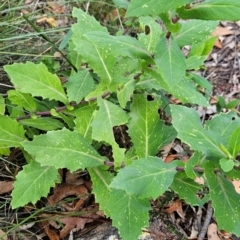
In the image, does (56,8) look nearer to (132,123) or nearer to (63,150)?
(132,123)

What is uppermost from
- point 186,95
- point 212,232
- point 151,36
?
point 151,36

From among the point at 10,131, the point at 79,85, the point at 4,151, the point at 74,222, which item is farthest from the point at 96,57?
the point at 74,222

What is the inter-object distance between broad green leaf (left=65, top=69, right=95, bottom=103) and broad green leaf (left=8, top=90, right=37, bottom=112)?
0.75 ft

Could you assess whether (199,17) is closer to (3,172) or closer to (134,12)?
(134,12)

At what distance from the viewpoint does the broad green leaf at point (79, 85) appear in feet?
7.98

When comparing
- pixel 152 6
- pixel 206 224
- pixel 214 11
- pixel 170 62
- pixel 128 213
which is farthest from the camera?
pixel 206 224

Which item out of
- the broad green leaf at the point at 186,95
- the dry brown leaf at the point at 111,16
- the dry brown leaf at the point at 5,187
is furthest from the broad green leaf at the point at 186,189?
the dry brown leaf at the point at 111,16

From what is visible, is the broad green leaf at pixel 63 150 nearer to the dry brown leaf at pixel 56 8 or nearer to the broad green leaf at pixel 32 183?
the broad green leaf at pixel 32 183

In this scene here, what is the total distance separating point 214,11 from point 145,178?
0.76 meters

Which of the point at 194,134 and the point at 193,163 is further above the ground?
the point at 194,134

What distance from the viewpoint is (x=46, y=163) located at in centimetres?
216

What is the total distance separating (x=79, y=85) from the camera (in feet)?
8.16

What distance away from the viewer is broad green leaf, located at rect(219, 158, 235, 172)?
68.6 inches

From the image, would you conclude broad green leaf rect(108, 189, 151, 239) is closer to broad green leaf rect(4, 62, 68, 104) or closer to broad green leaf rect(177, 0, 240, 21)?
broad green leaf rect(4, 62, 68, 104)
